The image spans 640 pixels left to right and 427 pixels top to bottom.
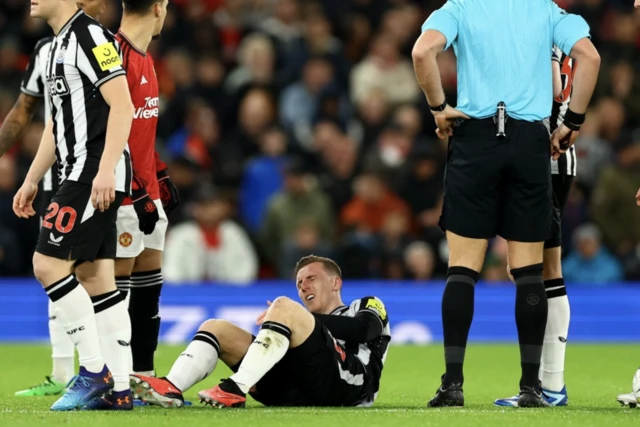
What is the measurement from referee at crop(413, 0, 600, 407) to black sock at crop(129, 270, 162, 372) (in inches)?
63.4

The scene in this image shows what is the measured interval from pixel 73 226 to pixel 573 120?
99.5 inches

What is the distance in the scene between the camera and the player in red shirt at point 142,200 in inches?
263

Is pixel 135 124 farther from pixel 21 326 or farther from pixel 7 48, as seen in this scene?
pixel 7 48

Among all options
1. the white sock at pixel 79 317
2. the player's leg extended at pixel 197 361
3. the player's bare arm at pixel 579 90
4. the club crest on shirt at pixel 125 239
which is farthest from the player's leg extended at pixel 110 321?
the player's bare arm at pixel 579 90

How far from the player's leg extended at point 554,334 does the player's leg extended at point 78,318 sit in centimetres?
237

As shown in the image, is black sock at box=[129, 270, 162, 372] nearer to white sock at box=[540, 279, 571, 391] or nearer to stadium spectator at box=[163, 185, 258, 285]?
white sock at box=[540, 279, 571, 391]

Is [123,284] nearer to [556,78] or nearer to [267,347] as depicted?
[267,347]

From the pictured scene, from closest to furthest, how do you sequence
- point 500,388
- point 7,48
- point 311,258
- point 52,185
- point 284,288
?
point 311,258 < point 52,185 < point 500,388 < point 284,288 < point 7,48

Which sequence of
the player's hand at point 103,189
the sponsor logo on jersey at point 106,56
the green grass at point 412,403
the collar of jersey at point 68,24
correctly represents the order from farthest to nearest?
the collar of jersey at point 68,24 → the sponsor logo on jersey at point 106,56 → the player's hand at point 103,189 → the green grass at point 412,403

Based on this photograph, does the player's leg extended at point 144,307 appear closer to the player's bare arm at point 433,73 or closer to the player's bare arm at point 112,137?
the player's bare arm at point 112,137

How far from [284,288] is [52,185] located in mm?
5301

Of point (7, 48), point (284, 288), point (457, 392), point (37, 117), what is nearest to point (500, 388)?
point (457, 392)

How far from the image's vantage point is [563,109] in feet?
23.3

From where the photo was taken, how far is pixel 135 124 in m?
6.71
